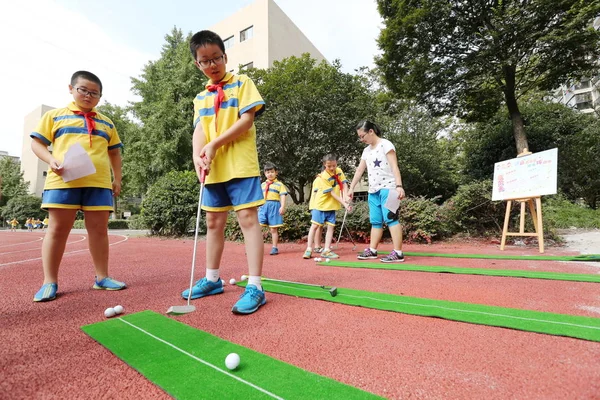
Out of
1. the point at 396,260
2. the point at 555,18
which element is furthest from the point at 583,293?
the point at 555,18

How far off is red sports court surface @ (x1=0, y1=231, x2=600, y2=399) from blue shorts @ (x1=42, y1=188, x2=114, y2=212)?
0.84 m

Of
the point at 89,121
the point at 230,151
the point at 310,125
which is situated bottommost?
the point at 230,151

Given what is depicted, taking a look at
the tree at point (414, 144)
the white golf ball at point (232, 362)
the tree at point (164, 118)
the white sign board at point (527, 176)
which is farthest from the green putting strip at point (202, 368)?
the tree at point (164, 118)

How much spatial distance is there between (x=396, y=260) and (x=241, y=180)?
10.0 ft

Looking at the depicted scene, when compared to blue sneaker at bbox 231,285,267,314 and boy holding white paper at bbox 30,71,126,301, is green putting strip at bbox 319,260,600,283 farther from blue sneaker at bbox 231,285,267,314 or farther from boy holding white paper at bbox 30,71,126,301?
boy holding white paper at bbox 30,71,126,301

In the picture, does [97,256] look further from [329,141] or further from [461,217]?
[329,141]

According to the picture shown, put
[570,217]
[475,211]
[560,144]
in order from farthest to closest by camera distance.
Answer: [560,144], [570,217], [475,211]

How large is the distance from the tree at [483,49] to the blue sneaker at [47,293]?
47.9ft

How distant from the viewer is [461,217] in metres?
7.58

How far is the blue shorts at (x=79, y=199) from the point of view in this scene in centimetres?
273

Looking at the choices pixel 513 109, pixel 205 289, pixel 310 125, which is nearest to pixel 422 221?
pixel 205 289

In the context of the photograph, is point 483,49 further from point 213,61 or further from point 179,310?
point 179,310

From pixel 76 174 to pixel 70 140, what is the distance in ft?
1.37

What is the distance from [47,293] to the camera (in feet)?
8.68
